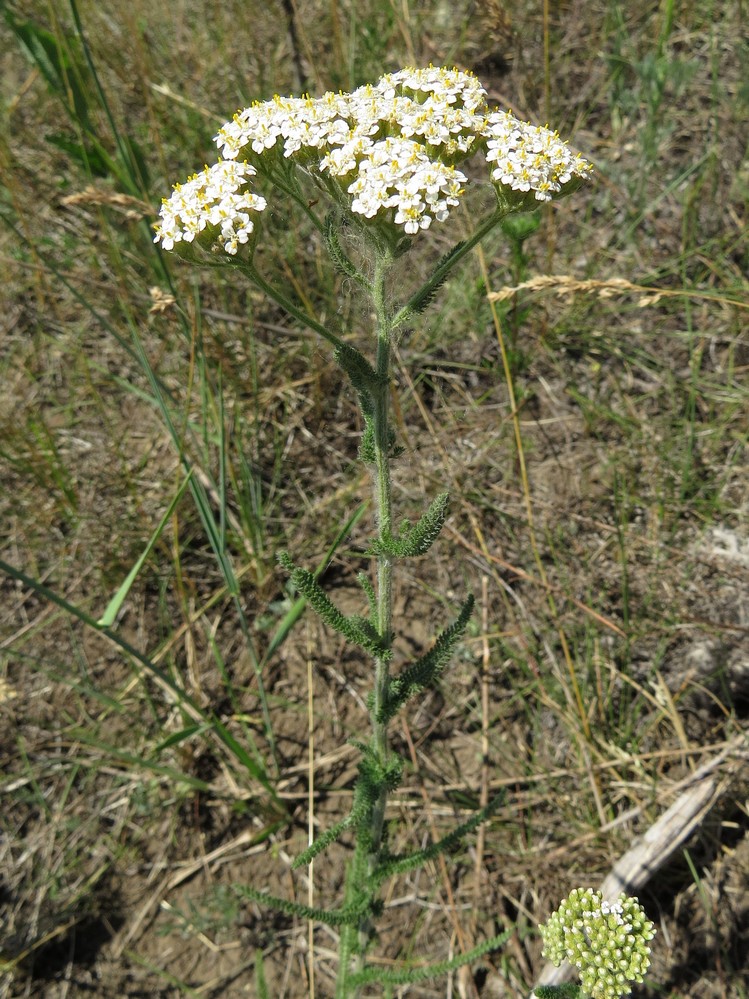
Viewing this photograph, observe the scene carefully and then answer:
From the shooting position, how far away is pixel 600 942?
150 centimetres

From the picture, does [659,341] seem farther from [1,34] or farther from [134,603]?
[1,34]

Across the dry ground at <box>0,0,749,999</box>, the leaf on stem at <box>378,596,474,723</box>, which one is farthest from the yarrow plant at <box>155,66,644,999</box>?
the dry ground at <box>0,0,749,999</box>

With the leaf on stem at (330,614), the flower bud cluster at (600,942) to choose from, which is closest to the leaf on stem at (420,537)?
the leaf on stem at (330,614)

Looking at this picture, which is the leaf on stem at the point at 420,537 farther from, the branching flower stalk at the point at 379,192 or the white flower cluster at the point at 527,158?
the white flower cluster at the point at 527,158

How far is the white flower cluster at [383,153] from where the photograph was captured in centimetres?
144

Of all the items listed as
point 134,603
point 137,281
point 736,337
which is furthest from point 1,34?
point 736,337

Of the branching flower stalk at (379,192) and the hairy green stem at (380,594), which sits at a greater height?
the branching flower stalk at (379,192)

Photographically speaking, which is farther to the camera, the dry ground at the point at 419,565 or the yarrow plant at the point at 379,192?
the dry ground at the point at 419,565

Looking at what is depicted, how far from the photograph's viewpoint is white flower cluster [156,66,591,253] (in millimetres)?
1440

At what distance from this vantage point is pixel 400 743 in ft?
8.79

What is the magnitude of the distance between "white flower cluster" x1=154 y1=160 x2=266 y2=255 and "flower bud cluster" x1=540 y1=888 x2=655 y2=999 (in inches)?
59.9

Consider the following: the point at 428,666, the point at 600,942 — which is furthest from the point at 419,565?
the point at 600,942

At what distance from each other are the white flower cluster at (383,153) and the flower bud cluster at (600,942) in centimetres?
142

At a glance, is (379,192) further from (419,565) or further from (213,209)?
(419,565)
